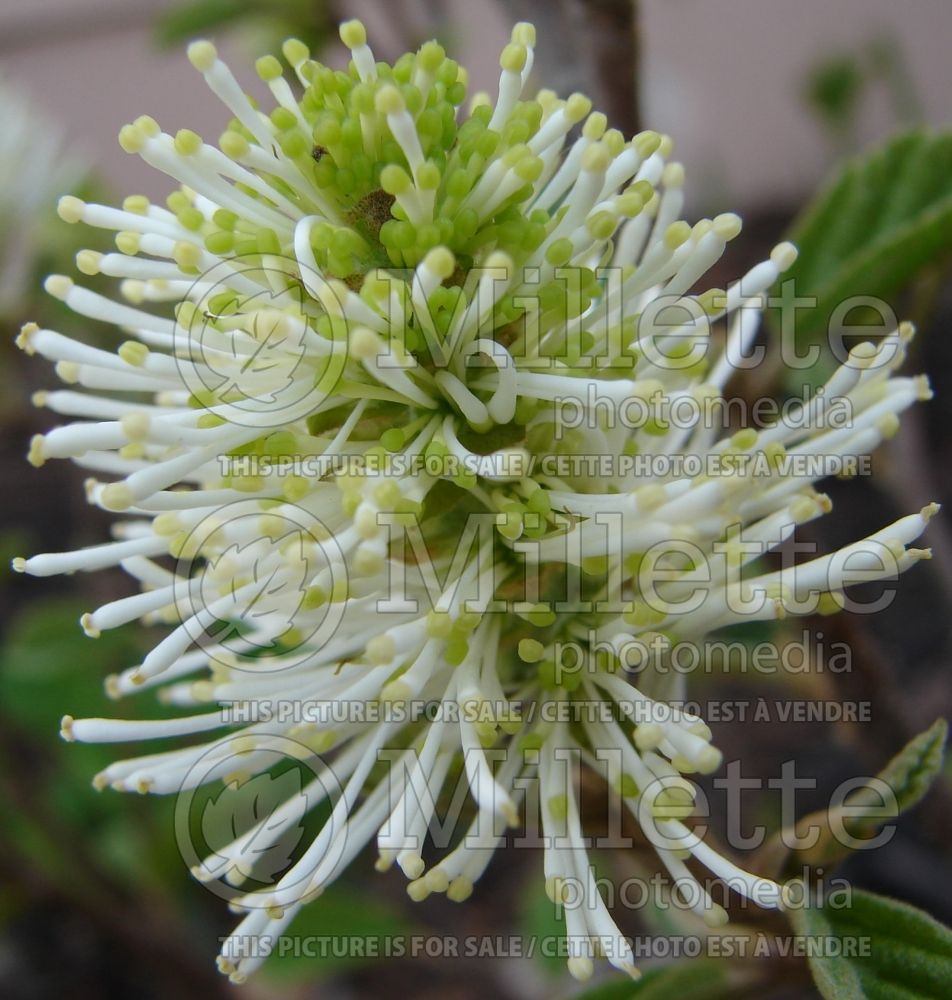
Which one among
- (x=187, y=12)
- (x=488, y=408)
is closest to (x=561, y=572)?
(x=488, y=408)

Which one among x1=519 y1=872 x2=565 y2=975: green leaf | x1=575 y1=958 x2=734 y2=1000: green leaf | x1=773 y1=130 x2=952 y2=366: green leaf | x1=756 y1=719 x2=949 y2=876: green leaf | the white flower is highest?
the white flower

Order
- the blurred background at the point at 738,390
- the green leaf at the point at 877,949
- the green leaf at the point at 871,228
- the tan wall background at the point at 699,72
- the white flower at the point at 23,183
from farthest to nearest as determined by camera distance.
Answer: the tan wall background at the point at 699,72 < the white flower at the point at 23,183 < the blurred background at the point at 738,390 < the green leaf at the point at 871,228 < the green leaf at the point at 877,949

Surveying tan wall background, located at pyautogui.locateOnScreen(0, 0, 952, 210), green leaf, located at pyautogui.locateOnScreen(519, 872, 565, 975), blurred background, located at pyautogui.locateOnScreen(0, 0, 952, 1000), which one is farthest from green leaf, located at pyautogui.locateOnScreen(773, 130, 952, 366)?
tan wall background, located at pyautogui.locateOnScreen(0, 0, 952, 210)

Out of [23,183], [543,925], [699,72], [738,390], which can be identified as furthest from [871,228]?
[699,72]

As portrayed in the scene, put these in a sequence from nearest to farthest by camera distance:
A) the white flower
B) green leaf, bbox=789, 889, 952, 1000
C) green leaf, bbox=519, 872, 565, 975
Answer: green leaf, bbox=789, 889, 952, 1000 < green leaf, bbox=519, 872, 565, 975 < the white flower

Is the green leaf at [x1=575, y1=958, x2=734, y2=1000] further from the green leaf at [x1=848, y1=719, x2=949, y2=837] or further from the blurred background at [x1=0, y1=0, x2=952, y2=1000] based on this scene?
the green leaf at [x1=848, y1=719, x2=949, y2=837]

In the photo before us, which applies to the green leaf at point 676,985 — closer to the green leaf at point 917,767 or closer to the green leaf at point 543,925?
the green leaf at point 917,767

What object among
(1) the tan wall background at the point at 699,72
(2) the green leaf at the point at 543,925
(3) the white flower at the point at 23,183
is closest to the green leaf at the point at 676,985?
(2) the green leaf at the point at 543,925

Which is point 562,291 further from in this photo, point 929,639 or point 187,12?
point 929,639
